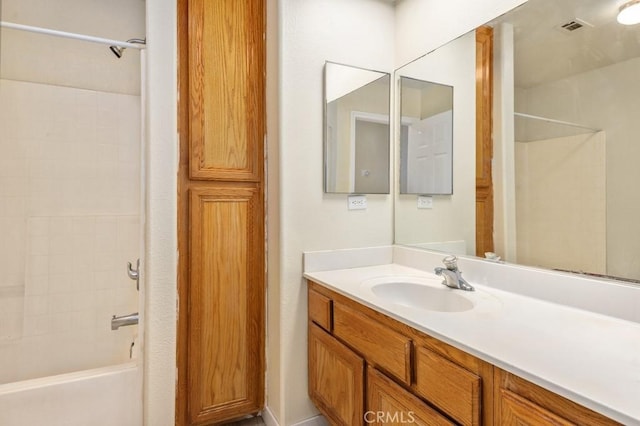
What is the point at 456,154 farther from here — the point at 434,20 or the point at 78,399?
the point at 78,399

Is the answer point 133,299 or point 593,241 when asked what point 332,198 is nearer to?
point 593,241

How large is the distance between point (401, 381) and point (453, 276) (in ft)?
1.69

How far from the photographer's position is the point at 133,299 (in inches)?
89.7

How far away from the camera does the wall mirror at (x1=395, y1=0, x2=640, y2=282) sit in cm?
102

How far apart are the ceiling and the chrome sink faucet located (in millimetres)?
773

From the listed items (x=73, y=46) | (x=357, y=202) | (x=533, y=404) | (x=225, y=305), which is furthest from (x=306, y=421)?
(x=73, y=46)

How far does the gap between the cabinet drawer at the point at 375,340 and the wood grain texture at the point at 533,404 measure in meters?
0.30

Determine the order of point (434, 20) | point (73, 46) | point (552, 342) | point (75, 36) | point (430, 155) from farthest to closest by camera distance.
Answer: point (73, 46) → point (430, 155) → point (434, 20) → point (75, 36) → point (552, 342)

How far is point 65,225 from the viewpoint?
2.13 m

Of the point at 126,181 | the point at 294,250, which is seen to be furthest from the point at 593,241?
the point at 126,181

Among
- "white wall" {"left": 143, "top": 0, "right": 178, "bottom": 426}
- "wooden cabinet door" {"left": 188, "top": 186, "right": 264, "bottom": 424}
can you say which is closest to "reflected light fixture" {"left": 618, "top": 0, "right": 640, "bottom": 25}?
"wooden cabinet door" {"left": 188, "top": 186, "right": 264, "bottom": 424}

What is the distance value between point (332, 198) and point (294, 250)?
0.35 meters

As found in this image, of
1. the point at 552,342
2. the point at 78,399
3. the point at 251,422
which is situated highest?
the point at 552,342

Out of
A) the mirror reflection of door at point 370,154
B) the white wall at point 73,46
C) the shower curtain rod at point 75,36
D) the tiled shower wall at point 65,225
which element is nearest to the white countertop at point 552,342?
the mirror reflection of door at point 370,154
